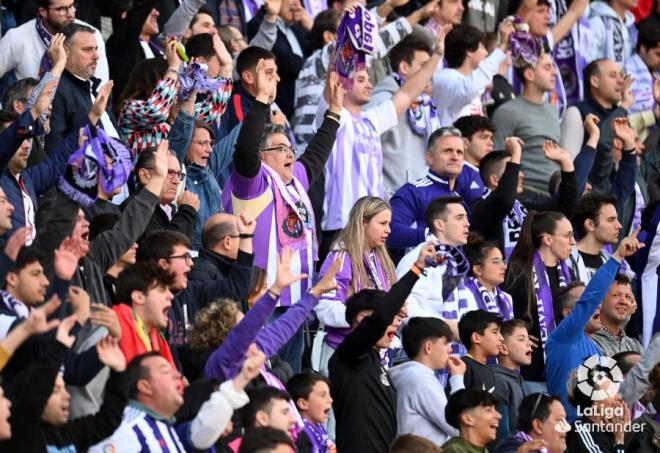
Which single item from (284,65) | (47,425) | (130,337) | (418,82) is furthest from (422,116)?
(47,425)

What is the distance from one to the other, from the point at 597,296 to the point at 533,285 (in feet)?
3.22

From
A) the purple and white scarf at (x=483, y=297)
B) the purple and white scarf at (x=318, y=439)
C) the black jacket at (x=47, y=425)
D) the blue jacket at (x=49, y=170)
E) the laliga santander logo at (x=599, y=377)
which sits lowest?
the laliga santander logo at (x=599, y=377)

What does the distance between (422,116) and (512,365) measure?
112 inches

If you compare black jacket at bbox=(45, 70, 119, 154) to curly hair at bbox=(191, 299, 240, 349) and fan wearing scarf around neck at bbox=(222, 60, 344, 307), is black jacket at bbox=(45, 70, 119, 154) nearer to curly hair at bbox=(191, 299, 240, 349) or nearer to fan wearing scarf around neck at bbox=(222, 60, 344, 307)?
fan wearing scarf around neck at bbox=(222, 60, 344, 307)

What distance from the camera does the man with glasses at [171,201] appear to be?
31.0 feet

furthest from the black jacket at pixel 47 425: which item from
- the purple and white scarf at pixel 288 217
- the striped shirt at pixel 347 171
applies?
the striped shirt at pixel 347 171

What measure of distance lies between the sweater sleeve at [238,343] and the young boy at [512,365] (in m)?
2.30

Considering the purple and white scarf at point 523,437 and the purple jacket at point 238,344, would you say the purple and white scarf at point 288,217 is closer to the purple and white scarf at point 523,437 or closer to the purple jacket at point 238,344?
the purple and white scarf at point 523,437

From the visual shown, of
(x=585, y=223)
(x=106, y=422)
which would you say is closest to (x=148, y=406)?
(x=106, y=422)

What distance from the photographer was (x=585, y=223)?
39.1ft

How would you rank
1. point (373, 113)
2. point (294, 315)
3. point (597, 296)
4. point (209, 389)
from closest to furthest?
point (209, 389) → point (294, 315) → point (597, 296) → point (373, 113)

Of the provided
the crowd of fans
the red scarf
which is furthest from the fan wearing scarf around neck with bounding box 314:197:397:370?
the red scarf

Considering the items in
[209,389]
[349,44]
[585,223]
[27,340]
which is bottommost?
[585,223]

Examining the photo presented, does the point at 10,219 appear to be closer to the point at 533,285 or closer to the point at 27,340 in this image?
the point at 27,340
